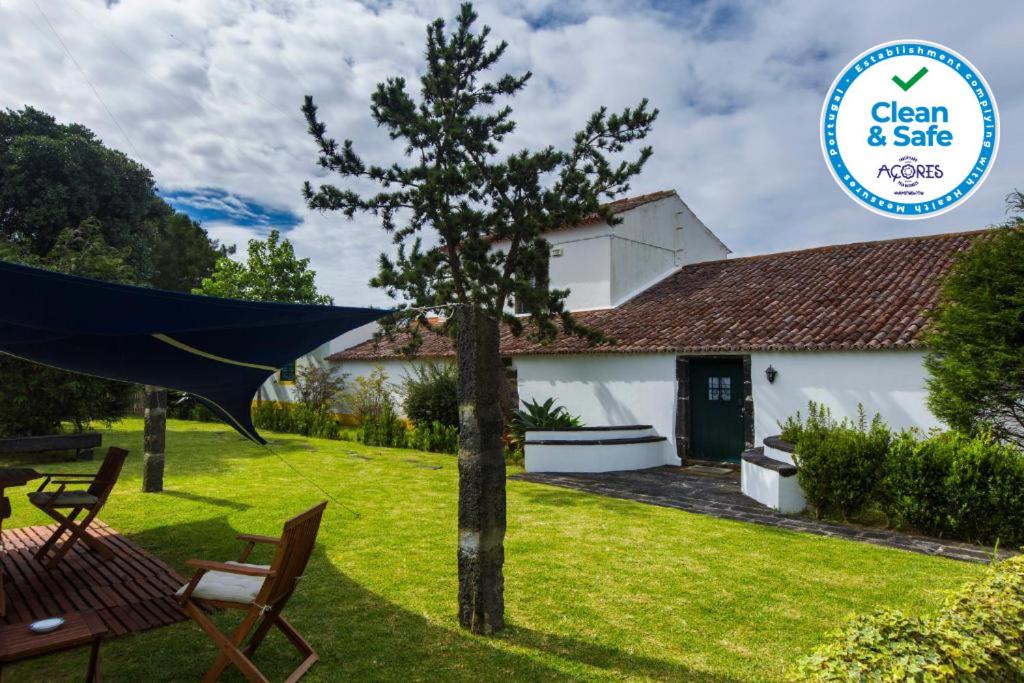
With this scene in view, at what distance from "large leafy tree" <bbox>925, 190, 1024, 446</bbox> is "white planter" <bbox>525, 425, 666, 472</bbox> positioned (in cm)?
537

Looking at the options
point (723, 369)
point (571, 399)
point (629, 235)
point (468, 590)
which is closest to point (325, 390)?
point (571, 399)

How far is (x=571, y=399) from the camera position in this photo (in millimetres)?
14406

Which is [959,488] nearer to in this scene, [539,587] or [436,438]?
[539,587]

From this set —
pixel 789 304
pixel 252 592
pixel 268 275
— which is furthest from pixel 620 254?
pixel 268 275

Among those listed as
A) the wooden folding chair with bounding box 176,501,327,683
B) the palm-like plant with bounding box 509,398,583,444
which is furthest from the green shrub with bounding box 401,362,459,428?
the wooden folding chair with bounding box 176,501,327,683

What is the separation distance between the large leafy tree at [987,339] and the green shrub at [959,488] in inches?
30.6

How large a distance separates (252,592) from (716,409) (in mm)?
10791

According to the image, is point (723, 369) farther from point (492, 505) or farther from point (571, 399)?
point (492, 505)

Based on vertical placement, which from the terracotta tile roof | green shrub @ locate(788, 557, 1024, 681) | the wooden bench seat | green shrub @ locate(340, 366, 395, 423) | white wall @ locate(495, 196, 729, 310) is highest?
white wall @ locate(495, 196, 729, 310)

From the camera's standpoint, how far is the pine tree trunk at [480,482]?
4012mm

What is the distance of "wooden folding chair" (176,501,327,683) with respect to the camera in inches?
118

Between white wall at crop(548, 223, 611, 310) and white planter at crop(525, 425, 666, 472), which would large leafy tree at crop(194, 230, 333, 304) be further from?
white planter at crop(525, 425, 666, 472)

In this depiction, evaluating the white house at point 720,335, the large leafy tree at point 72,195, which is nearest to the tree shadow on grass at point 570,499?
the white house at point 720,335

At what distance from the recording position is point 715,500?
28.3ft
